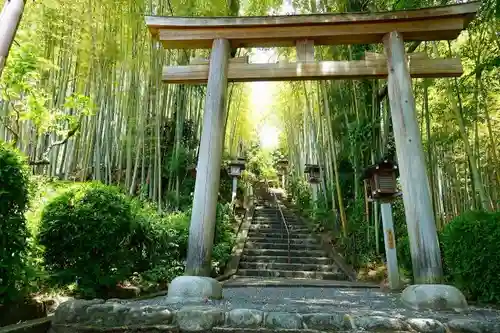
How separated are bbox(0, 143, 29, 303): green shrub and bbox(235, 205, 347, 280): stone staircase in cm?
528

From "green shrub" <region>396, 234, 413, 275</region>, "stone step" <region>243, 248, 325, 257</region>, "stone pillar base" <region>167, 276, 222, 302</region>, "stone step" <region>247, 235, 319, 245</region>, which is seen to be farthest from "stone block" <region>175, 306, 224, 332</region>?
"stone step" <region>247, 235, 319, 245</region>

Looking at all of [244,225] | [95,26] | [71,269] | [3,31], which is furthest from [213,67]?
[244,225]

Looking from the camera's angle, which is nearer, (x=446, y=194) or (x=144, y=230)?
(x=144, y=230)

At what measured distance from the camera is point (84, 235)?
3.77 meters

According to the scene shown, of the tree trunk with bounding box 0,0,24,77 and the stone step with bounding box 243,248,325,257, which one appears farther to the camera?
the stone step with bounding box 243,248,325,257

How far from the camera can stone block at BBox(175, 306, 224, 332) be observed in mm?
2631

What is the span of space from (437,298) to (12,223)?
12.7ft

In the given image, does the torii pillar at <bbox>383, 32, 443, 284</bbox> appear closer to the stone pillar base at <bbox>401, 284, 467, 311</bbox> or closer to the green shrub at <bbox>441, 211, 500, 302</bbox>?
the stone pillar base at <bbox>401, 284, 467, 311</bbox>

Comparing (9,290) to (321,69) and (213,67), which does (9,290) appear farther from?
(321,69)

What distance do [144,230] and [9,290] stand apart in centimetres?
228

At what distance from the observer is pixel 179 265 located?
607 cm

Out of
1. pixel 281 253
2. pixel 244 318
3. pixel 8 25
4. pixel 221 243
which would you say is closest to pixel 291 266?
pixel 281 253

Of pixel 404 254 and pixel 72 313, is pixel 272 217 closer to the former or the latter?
pixel 404 254

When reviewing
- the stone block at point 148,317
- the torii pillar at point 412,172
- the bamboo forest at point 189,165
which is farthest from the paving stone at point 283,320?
the torii pillar at point 412,172
